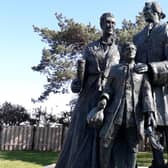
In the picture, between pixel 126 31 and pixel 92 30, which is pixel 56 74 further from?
pixel 126 31

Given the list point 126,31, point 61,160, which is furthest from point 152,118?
point 126,31

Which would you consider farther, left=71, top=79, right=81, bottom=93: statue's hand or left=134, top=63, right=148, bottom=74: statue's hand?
left=71, top=79, right=81, bottom=93: statue's hand

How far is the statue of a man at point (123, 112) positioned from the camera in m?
4.60

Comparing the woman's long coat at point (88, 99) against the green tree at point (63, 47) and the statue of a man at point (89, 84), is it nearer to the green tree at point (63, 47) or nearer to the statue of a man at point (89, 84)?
the statue of a man at point (89, 84)

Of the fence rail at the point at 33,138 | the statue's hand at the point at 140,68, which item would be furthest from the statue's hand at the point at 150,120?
the fence rail at the point at 33,138

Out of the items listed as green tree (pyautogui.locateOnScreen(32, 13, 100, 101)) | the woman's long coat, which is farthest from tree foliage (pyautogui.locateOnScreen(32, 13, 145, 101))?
the woman's long coat

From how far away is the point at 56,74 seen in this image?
73.1 feet

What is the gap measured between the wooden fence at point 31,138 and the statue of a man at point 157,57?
18.6 m

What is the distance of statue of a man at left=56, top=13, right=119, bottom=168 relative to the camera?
17.5 feet

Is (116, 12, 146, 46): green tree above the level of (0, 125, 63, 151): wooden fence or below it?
above

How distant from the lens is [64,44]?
23000mm

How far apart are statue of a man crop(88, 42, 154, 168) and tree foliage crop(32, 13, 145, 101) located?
1658 centimetres

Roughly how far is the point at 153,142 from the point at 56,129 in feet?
63.0

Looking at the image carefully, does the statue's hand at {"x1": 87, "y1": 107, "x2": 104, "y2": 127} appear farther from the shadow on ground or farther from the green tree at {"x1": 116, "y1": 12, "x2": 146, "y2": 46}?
the green tree at {"x1": 116, "y1": 12, "x2": 146, "y2": 46}
